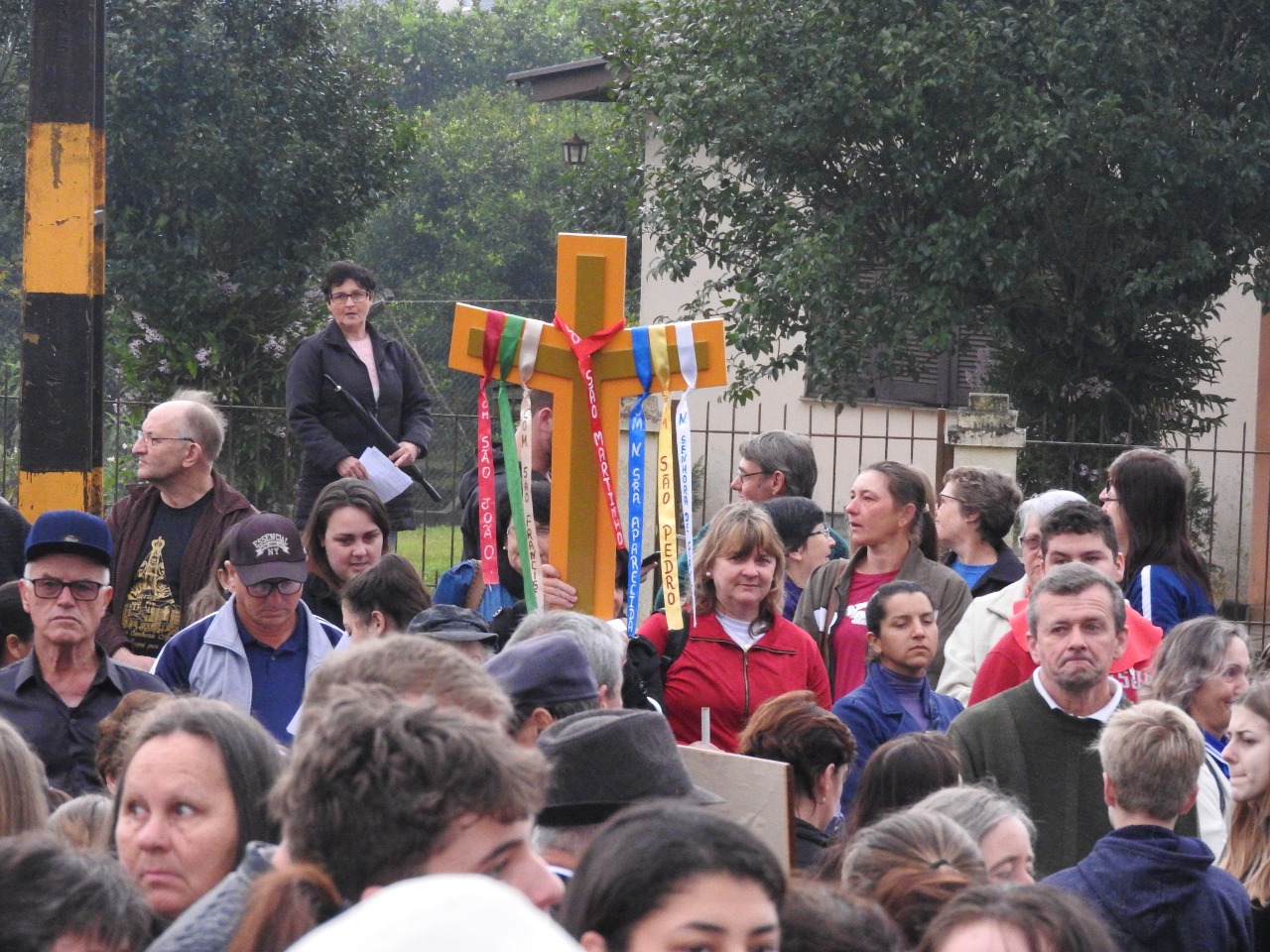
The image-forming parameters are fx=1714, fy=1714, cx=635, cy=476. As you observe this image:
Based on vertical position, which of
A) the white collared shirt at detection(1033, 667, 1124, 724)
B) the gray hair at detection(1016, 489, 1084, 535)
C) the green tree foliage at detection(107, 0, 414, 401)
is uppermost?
the green tree foliage at detection(107, 0, 414, 401)

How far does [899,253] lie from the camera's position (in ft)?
42.6

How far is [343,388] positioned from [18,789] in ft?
16.8

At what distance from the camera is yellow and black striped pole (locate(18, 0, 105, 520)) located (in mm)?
5504

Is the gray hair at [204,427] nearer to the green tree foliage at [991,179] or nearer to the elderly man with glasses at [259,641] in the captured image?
the elderly man with glasses at [259,641]

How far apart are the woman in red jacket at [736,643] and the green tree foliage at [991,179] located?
709 cm

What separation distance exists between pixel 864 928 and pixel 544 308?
33913 millimetres

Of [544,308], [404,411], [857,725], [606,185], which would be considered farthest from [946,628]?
[544,308]

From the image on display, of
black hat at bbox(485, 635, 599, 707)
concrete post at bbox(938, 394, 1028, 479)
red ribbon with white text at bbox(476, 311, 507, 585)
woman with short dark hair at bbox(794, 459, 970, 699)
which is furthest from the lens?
concrete post at bbox(938, 394, 1028, 479)

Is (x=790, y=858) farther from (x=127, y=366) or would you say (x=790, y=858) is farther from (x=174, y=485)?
(x=127, y=366)

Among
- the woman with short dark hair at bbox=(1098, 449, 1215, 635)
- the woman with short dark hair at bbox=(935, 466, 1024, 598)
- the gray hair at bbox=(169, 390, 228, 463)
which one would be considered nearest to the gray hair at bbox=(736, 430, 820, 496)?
the woman with short dark hair at bbox=(935, 466, 1024, 598)

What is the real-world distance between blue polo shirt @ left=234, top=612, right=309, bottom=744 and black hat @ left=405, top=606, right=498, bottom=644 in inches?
24.8

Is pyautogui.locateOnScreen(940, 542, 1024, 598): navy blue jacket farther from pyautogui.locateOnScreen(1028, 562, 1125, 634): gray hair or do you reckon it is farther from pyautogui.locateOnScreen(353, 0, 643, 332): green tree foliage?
pyautogui.locateOnScreen(353, 0, 643, 332): green tree foliage

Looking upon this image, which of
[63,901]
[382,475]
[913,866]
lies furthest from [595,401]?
[63,901]

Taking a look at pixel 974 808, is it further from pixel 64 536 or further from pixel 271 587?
pixel 64 536
